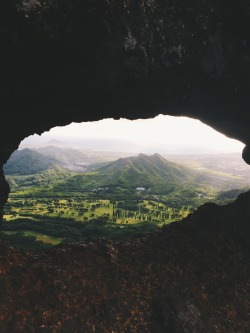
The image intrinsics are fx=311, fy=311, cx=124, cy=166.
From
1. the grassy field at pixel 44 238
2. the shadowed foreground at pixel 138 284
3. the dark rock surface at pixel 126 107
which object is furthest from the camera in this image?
the grassy field at pixel 44 238

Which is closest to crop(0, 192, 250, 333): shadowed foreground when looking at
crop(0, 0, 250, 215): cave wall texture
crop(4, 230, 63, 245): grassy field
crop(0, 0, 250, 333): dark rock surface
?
crop(0, 0, 250, 333): dark rock surface

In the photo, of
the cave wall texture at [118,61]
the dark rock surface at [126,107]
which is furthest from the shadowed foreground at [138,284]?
the cave wall texture at [118,61]

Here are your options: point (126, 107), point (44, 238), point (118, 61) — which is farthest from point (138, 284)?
point (44, 238)

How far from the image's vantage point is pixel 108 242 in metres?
22.2

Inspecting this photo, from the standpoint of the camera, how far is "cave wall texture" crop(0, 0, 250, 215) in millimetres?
13219

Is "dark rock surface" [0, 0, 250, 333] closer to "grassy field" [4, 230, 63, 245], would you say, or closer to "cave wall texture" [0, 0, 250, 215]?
"cave wall texture" [0, 0, 250, 215]

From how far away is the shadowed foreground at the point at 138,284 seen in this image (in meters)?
16.0

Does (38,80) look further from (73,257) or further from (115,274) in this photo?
(115,274)

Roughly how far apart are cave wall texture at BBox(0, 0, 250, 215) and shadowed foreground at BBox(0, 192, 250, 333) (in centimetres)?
869

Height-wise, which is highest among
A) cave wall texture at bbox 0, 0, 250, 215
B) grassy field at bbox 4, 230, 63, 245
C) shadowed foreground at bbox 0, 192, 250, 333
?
cave wall texture at bbox 0, 0, 250, 215

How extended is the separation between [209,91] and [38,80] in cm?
1172

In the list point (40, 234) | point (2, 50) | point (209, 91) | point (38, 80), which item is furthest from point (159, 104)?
point (40, 234)

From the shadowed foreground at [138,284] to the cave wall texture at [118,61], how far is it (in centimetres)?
869

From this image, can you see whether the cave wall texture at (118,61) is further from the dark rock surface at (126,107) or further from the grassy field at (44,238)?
the grassy field at (44,238)
